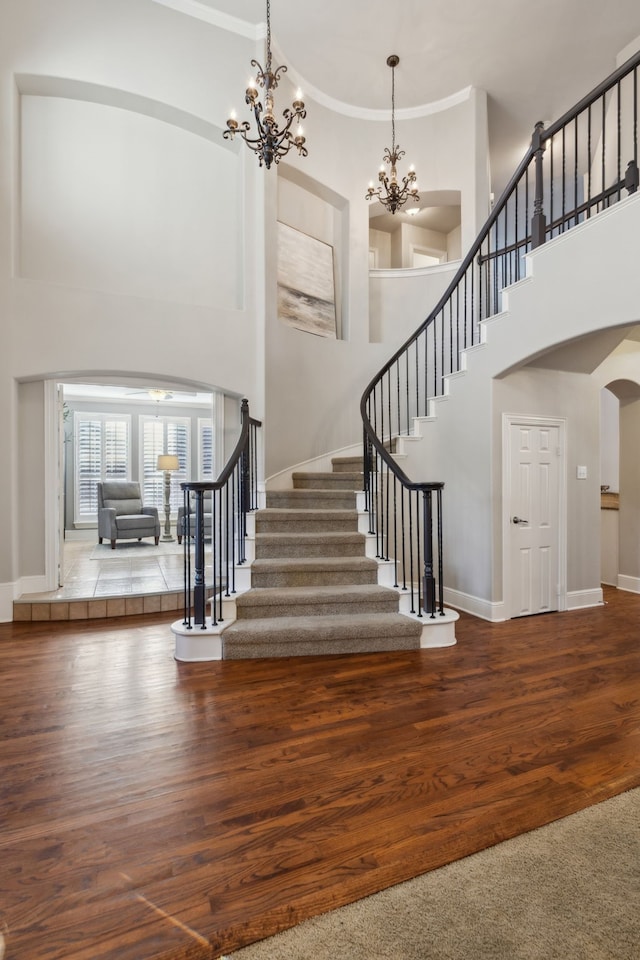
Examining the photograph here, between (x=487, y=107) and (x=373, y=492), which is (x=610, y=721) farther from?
(x=487, y=107)

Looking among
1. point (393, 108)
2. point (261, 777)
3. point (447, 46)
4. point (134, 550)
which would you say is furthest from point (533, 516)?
point (134, 550)

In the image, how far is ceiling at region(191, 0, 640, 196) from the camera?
5.38 metres

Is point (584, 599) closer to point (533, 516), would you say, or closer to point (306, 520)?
point (533, 516)

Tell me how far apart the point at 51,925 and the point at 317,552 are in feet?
10.2

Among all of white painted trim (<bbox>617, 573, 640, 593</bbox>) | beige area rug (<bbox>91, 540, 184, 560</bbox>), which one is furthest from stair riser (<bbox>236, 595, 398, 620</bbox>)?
beige area rug (<bbox>91, 540, 184, 560</bbox>)

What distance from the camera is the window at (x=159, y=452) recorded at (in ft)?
33.8

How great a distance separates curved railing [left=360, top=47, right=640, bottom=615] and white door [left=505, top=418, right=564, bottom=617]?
2.43ft

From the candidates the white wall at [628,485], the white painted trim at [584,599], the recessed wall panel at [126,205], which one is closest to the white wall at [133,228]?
the recessed wall panel at [126,205]

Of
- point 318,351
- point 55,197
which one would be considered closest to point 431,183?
point 318,351

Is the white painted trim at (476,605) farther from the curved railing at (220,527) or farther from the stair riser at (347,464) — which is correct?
the curved railing at (220,527)

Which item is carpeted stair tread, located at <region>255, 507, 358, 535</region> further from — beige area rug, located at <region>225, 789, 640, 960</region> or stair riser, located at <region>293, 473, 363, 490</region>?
beige area rug, located at <region>225, 789, 640, 960</region>

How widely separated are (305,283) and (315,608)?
13.9 feet

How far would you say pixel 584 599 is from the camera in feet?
16.4

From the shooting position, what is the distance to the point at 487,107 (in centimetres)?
679
